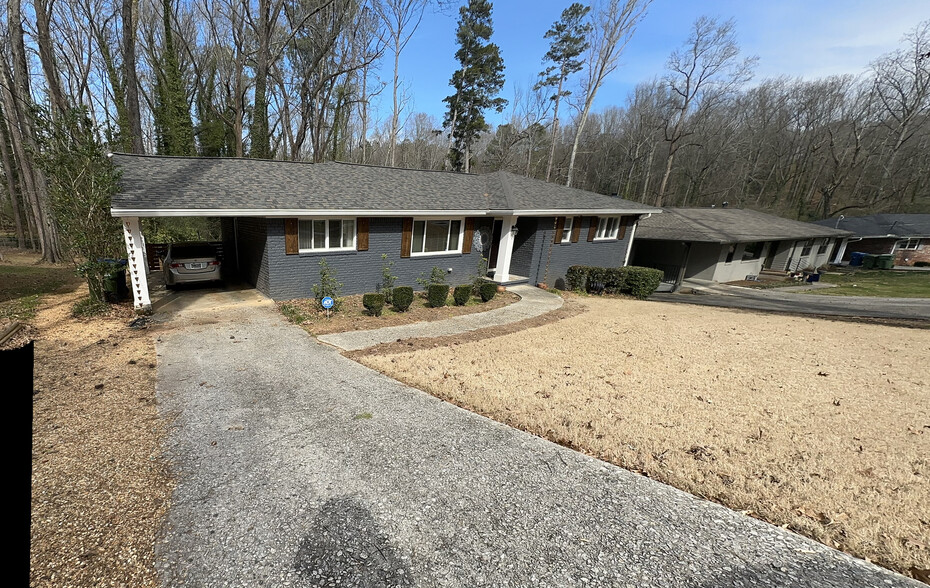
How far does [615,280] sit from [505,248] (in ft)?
16.3

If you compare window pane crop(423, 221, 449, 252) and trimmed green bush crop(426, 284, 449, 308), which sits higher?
window pane crop(423, 221, 449, 252)

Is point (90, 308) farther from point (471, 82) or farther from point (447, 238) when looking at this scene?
point (471, 82)

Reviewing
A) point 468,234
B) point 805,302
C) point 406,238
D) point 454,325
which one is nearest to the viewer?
point 454,325

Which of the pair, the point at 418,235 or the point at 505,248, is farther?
the point at 505,248

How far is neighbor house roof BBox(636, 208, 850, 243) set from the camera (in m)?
19.0

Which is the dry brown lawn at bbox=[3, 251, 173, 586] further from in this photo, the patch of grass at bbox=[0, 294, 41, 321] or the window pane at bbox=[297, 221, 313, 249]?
the window pane at bbox=[297, 221, 313, 249]

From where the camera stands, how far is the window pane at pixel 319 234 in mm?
10766

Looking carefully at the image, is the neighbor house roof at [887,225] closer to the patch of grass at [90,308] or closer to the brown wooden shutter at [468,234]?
the brown wooden shutter at [468,234]

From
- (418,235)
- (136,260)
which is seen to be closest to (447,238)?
(418,235)

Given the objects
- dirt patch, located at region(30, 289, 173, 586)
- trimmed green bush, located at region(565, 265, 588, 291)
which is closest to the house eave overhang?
trimmed green bush, located at region(565, 265, 588, 291)

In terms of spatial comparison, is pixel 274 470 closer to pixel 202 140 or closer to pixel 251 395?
pixel 251 395

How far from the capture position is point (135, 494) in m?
3.59

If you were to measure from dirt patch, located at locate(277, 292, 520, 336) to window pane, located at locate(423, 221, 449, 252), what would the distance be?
6.58ft

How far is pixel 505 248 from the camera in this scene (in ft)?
47.9
